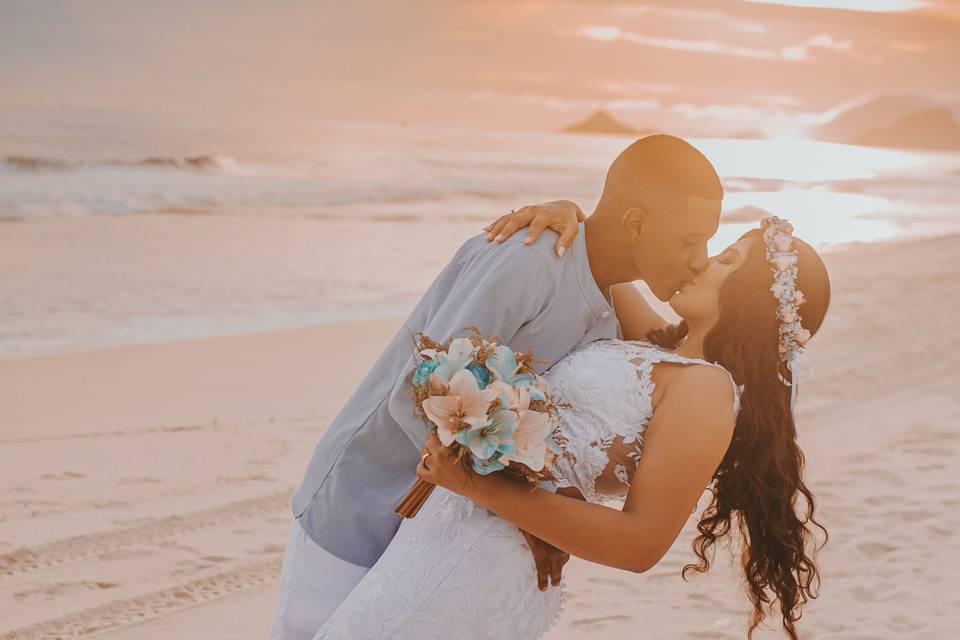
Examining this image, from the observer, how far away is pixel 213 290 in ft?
44.8

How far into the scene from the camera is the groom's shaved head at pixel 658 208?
9.52 ft

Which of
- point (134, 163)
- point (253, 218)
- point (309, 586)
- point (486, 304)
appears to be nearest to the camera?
point (486, 304)

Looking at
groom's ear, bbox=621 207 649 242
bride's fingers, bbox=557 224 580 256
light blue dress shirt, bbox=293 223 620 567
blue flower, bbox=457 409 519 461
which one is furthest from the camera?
groom's ear, bbox=621 207 649 242

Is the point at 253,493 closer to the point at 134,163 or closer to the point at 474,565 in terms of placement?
the point at 474,565

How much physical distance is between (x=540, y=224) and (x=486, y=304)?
0.34 metres

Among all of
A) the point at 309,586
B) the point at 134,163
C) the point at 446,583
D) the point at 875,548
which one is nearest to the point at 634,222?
the point at 446,583

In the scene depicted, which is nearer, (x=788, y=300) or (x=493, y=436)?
(x=493, y=436)

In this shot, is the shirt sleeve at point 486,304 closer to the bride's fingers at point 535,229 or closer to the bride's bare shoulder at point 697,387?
the bride's fingers at point 535,229

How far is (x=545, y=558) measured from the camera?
2.74 m

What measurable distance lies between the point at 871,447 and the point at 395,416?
20.2 feet

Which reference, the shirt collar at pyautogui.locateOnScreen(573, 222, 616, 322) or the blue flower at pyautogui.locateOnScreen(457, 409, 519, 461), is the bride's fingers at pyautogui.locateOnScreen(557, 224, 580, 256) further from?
the blue flower at pyautogui.locateOnScreen(457, 409, 519, 461)

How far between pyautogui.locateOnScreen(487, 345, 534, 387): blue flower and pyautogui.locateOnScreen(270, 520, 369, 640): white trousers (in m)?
0.85

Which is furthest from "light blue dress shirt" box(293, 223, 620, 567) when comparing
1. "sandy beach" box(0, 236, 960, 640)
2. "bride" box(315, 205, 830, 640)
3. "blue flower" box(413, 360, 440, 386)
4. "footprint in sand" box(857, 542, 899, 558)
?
"footprint in sand" box(857, 542, 899, 558)

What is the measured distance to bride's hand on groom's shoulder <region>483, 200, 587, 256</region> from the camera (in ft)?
9.28
